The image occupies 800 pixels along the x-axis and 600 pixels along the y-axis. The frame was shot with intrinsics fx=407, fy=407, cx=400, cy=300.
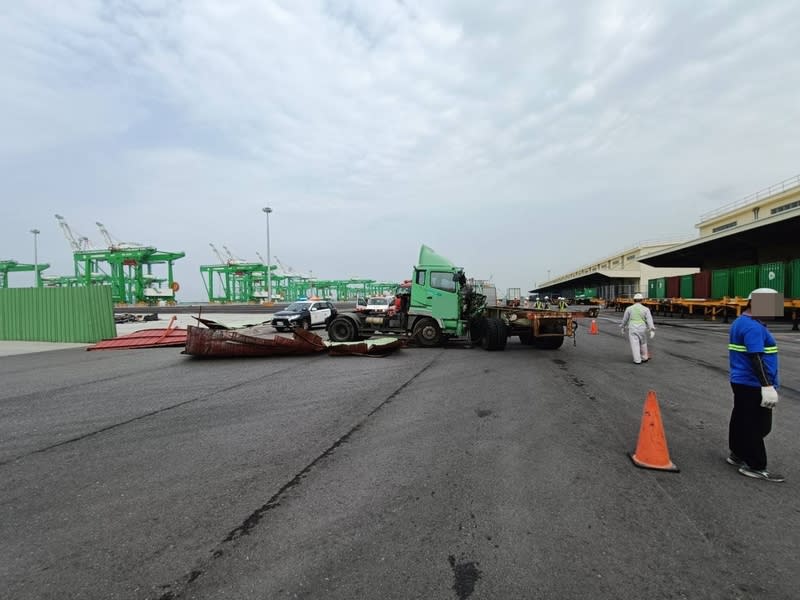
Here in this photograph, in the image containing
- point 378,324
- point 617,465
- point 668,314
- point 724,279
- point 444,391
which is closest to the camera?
point 617,465

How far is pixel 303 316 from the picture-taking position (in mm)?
20672

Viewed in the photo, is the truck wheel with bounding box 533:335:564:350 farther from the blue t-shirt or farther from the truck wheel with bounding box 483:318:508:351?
the blue t-shirt

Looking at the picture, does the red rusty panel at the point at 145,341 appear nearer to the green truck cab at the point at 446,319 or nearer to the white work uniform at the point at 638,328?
the green truck cab at the point at 446,319

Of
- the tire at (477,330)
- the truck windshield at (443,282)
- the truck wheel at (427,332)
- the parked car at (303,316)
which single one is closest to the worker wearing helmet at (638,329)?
the tire at (477,330)

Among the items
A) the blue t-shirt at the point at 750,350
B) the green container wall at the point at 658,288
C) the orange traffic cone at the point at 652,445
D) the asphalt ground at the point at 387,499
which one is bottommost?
the asphalt ground at the point at 387,499

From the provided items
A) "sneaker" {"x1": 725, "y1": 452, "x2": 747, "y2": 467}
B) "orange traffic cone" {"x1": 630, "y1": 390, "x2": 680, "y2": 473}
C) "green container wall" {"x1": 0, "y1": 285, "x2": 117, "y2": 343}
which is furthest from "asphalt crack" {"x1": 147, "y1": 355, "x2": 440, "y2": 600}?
"green container wall" {"x1": 0, "y1": 285, "x2": 117, "y2": 343}

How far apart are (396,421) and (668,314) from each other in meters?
36.8

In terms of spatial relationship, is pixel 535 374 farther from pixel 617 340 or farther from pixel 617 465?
pixel 617 340

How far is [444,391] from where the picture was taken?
6941 mm

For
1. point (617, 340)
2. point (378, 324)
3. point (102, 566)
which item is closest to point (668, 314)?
point (617, 340)

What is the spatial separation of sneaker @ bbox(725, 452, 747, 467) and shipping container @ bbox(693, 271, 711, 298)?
28.6 meters

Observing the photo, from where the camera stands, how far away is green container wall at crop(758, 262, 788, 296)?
2081cm

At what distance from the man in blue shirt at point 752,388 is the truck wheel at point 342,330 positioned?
425 inches

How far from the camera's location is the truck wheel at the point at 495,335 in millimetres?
11633
